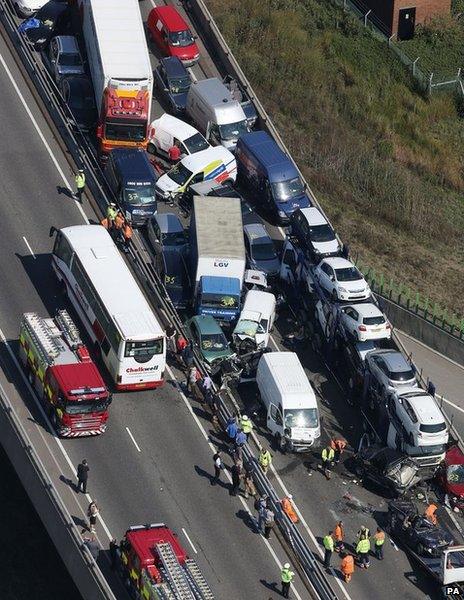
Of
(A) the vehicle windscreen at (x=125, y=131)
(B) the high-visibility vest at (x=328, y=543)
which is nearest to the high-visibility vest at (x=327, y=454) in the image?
(B) the high-visibility vest at (x=328, y=543)

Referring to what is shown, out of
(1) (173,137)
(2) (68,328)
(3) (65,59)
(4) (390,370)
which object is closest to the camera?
(2) (68,328)

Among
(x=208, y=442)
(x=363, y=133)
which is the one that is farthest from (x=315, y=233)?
(x=363, y=133)

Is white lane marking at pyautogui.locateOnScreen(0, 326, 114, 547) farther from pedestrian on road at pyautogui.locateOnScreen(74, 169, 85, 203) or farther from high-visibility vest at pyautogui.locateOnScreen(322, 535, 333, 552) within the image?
pedestrian on road at pyautogui.locateOnScreen(74, 169, 85, 203)

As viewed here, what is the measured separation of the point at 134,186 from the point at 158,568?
896 inches

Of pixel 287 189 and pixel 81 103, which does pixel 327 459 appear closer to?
pixel 287 189

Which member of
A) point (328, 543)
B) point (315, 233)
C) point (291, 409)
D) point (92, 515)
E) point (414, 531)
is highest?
point (92, 515)

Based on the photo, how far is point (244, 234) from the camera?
7150cm

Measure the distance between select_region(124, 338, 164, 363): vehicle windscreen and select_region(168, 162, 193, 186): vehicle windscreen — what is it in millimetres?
14257

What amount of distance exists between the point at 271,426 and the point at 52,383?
8.68m

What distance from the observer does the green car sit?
64.6 meters

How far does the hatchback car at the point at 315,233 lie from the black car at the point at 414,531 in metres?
13.5

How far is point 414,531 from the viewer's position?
58562mm

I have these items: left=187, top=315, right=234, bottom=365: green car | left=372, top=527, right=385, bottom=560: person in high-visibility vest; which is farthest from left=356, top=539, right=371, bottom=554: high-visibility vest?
left=187, top=315, right=234, bottom=365: green car

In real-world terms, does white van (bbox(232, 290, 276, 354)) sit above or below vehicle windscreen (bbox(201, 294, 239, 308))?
below
